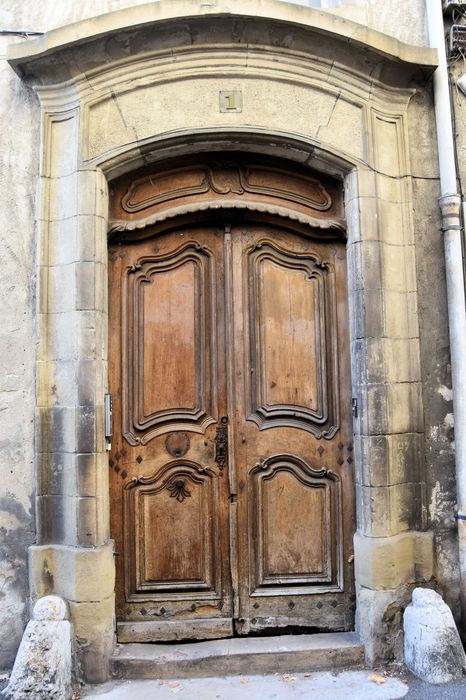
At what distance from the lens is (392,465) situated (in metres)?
3.58

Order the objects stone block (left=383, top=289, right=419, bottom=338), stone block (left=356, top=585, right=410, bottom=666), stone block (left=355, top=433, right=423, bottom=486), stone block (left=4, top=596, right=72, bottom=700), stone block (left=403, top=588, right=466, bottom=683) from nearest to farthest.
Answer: stone block (left=4, top=596, right=72, bottom=700) < stone block (left=403, top=588, right=466, bottom=683) < stone block (left=356, top=585, right=410, bottom=666) < stone block (left=355, top=433, right=423, bottom=486) < stone block (left=383, top=289, right=419, bottom=338)

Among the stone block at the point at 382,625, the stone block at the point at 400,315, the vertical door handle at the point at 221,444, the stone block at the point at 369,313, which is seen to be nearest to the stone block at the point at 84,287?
the vertical door handle at the point at 221,444

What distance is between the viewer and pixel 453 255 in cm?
370

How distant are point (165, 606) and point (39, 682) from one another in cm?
87

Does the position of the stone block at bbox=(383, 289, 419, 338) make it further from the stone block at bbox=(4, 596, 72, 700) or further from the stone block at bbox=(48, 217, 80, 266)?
the stone block at bbox=(4, 596, 72, 700)

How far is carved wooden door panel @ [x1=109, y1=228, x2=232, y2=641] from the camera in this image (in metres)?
3.70

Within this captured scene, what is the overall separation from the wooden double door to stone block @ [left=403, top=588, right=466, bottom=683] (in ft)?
1.53

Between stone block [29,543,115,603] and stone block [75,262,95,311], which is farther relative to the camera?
stone block [75,262,95,311]

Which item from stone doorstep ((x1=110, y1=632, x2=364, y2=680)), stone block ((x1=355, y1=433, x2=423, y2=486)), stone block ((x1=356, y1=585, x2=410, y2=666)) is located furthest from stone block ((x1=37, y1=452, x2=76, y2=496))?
stone block ((x1=356, y1=585, x2=410, y2=666))

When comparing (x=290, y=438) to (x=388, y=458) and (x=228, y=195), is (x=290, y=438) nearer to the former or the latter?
(x=388, y=458)

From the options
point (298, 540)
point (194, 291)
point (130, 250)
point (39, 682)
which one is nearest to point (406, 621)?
point (298, 540)

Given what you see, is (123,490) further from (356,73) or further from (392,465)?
(356,73)

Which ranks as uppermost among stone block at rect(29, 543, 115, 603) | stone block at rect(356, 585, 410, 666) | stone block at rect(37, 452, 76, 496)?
stone block at rect(37, 452, 76, 496)

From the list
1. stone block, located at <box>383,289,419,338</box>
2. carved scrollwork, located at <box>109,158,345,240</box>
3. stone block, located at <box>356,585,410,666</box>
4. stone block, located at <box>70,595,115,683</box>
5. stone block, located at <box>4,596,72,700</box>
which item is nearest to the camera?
stone block, located at <box>4,596,72,700</box>
